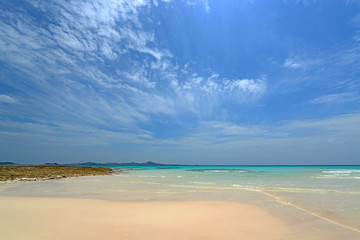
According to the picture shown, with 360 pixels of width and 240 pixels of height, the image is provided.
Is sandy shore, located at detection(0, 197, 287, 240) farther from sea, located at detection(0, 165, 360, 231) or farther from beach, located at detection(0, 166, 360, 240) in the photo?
sea, located at detection(0, 165, 360, 231)

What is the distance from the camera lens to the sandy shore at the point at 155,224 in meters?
5.10

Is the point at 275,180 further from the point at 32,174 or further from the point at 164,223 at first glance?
the point at 32,174

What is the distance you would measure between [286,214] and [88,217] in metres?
7.44

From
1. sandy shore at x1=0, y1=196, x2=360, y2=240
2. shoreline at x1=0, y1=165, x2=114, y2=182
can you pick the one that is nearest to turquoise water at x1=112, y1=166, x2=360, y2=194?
sandy shore at x1=0, y1=196, x2=360, y2=240

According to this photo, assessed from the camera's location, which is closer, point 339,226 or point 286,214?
point 339,226

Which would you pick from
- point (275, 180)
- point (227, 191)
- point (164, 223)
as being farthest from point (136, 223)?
point (275, 180)

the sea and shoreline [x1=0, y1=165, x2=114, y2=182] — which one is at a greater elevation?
shoreline [x1=0, y1=165, x2=114, y2=182]

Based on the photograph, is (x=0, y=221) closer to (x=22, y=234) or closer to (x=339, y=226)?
(x=22, y=234)

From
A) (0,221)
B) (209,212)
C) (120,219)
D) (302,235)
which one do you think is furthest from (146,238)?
(0,221)

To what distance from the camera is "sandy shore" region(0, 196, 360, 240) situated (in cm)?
510

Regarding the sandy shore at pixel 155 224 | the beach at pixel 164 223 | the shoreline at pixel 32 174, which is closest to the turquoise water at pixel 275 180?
the beach at pixel 164 223

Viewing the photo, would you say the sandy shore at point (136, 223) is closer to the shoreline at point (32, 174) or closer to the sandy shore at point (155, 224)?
the sandy shore at point (155, 224)

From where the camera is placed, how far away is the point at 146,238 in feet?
16.0

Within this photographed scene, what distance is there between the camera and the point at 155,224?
6.03 meters
